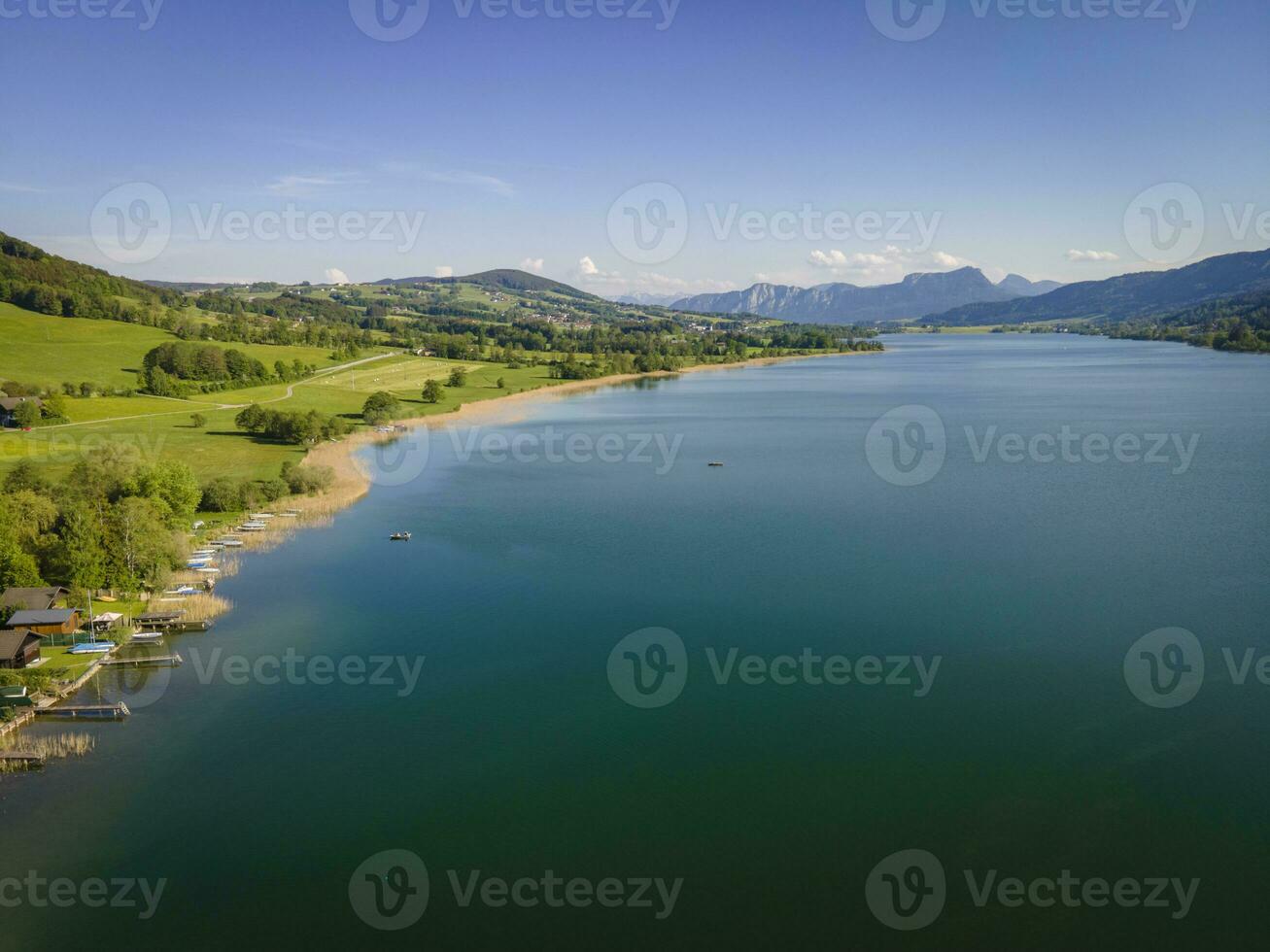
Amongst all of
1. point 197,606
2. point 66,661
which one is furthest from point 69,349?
point 66,661

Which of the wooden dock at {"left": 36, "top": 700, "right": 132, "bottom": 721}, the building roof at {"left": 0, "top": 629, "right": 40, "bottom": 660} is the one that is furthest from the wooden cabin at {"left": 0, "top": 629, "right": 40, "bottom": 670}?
the wooden dock at {"left": 36, "top": 700, "right": 132, "bottom": 721}

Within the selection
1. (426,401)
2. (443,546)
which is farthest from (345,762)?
(426,401)

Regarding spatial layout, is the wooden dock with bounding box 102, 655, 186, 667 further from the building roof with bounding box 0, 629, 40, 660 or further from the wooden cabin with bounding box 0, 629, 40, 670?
the building roof with bounding box 0, 629, 40, 660

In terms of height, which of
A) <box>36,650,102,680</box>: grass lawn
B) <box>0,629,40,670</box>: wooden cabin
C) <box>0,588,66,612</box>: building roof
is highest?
<box>0,588,66,612</box>: building roof

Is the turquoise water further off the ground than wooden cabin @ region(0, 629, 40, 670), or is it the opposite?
wooden cabin @ region(0, 629, 40, 670)

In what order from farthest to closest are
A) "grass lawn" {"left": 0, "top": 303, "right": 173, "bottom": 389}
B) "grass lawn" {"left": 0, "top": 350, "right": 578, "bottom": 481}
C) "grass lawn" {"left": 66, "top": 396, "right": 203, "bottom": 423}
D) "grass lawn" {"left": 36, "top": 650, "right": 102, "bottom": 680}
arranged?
"grass lawn" {"left": 0, "top": 303, "right": 173, "bottom": 389}
"grass lawn" {"left": 66, "top": 396, "right": 203, "bottom": 423}
"grass lawn" {"left": 0, "top": 350, "right": 578, "bottom": 481}
"grass lawn" {"left": 36, "top": 650, "right": 102, "bottom": 680}

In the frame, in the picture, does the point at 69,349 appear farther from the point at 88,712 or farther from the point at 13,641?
the point at 88,712

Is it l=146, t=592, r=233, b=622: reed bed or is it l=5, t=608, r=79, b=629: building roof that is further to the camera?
l=146, t=592, r=233, b=622: reed bed
